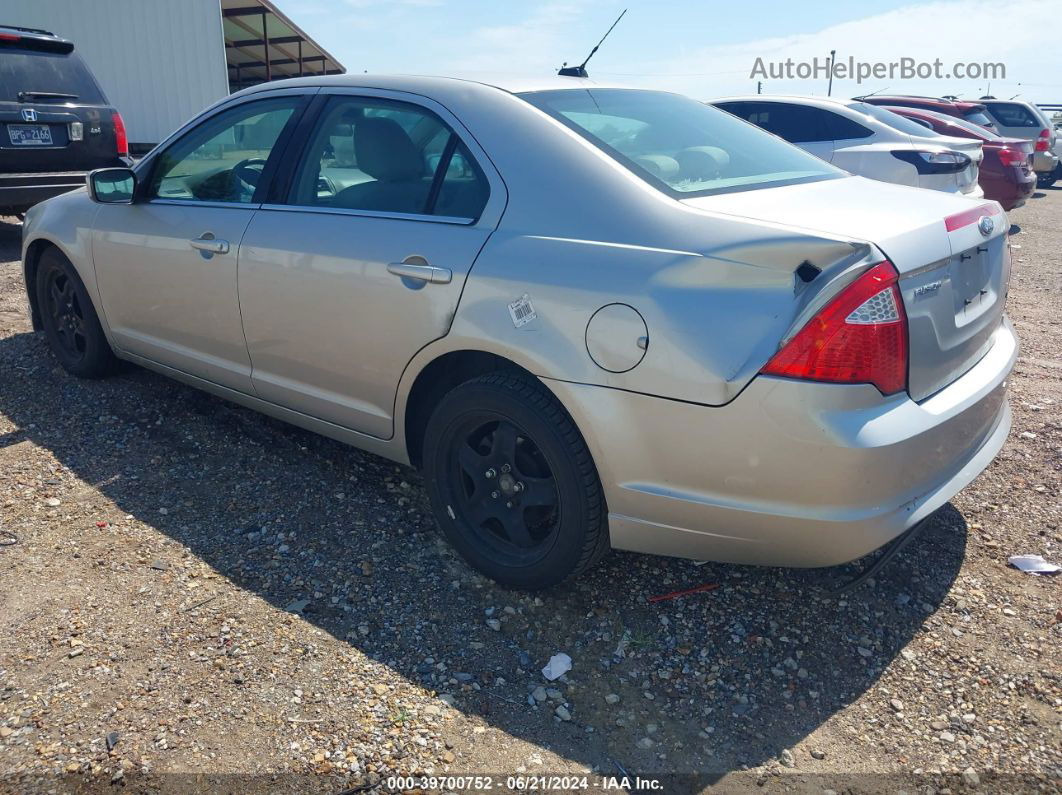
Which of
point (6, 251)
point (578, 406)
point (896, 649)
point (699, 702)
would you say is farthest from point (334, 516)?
point (6, 251)

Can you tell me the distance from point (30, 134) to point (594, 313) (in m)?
6.98

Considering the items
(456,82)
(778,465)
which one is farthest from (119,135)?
(778,465)

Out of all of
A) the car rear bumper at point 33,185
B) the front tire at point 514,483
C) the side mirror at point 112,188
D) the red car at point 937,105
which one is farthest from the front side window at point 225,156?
the red car at point 937,105

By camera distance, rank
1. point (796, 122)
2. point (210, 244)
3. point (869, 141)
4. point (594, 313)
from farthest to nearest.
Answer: point (796, 122) → point (869, 141) → point (210, 244) → point (594, 313)

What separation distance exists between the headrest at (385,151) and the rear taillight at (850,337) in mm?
1564

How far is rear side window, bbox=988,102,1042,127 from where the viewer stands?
17.7m

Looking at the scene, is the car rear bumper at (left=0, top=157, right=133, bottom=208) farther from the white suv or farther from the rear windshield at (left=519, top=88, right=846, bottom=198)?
the white suv

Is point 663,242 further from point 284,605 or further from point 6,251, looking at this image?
point 6,251

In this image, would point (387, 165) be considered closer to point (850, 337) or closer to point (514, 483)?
point (514, 483)

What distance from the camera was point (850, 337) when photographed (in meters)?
2.22

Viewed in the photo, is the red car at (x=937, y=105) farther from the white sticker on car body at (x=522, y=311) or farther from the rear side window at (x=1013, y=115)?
the white sticker on car body at (x=522, y=311)

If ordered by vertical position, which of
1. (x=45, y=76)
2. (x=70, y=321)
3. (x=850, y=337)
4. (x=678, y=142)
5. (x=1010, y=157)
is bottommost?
(x=70, y=321)

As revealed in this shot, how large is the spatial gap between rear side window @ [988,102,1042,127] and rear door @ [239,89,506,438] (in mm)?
A: 18371

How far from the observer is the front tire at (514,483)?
2.63 m
